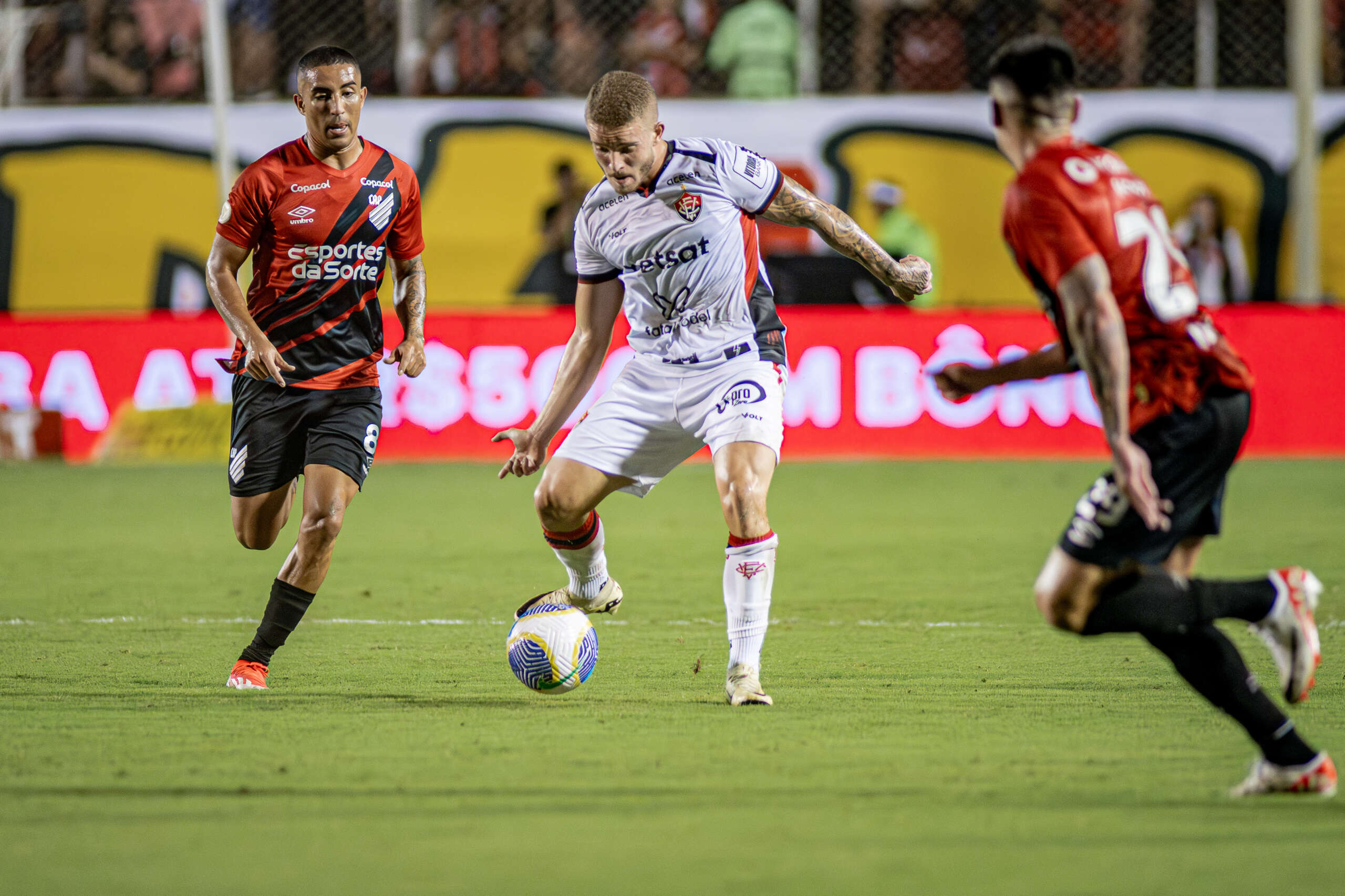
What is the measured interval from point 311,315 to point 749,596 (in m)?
2.07

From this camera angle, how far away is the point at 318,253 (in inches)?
247

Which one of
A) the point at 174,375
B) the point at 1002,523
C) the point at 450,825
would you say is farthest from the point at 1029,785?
the point at 174,375

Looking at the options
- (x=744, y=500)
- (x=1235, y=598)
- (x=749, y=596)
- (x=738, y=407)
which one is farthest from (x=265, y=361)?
Answer: (x=1235, y=598)

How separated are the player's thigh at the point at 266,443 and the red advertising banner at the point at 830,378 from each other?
7.99 meters

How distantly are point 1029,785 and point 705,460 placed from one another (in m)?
10.7

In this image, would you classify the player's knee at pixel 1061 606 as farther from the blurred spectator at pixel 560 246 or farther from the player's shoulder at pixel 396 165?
the blurred spectator at pixel 560 246

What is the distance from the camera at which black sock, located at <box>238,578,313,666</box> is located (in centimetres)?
602

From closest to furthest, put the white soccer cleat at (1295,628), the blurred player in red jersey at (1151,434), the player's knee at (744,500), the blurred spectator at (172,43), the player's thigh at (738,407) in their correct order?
the blurred player in red jersey at (1151,434), the white soccer cleat at (1295,628), the player's knee at (744,500), the player's thigh at (738,407), the blurred spectator at (172,43)

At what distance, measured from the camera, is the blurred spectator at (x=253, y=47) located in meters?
17.8

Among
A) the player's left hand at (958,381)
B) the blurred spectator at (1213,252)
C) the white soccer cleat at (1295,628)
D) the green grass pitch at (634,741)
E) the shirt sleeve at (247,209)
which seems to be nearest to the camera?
the green grass pitch at (634,741)

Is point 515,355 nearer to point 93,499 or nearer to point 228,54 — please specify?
point 93,499

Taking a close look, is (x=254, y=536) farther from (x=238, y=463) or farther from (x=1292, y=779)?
(x=1292, y=779)

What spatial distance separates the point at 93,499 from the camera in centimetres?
1241

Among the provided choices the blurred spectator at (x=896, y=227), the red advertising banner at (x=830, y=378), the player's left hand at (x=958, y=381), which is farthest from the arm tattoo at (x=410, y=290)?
the blurred spectator at (x=896, y=227)
